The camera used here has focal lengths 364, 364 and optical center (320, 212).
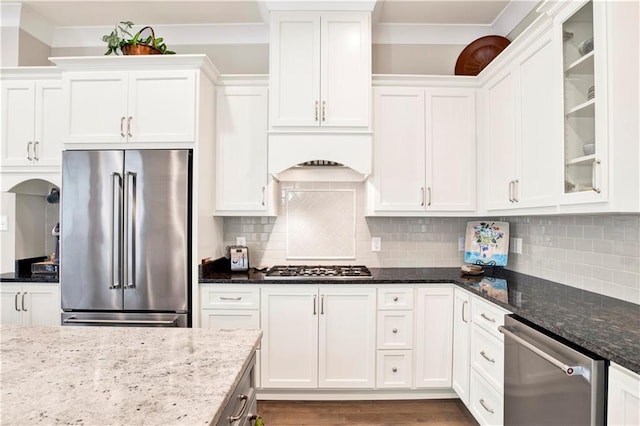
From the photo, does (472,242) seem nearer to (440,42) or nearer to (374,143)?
(374,143)

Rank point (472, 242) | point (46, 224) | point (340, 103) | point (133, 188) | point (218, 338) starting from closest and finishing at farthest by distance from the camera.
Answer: point (218, 338) < point (133, 188) < point (340, 103) < point (472, 242) < point (46, 224)

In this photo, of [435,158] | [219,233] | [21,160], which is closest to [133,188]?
[219,233]

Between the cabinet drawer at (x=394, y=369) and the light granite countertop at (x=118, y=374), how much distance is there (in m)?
1.57

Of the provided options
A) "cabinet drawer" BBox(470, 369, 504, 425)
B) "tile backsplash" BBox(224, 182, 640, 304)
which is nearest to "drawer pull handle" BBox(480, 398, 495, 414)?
"cabinet drawer" BBox(470, 369, 504, 425)

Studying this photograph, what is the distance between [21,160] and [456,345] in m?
3.57

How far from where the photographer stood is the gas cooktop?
2.68 metres

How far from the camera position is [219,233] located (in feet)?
10.1

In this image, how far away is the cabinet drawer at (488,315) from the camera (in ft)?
6.46

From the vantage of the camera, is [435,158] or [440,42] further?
[440,42]

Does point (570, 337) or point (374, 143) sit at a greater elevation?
point (374, 143)

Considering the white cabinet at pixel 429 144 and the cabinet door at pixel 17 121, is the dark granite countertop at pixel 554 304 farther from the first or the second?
the cabinet door at pixel 17 121

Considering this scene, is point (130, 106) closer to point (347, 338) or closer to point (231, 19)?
point (231, 19)

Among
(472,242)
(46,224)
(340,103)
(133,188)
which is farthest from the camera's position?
(46,224)

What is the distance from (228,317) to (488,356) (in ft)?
5.61
